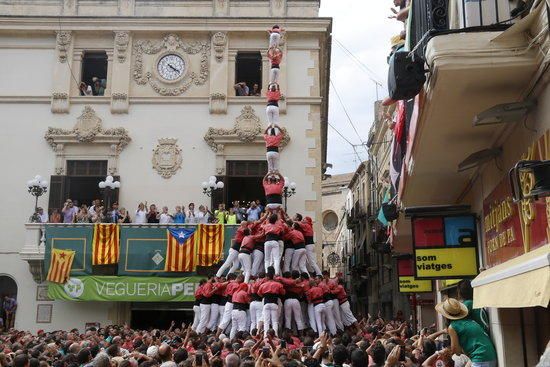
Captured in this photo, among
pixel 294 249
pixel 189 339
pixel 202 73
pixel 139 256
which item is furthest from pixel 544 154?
pixel 202 73

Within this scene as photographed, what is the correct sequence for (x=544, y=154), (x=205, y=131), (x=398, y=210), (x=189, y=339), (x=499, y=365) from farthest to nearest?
→ 1. (x=205, y=131)
2. (x=398, y=210)
3. (x=189, y=339)
4. (x=499, y=365)
5. (x=544, y=154)

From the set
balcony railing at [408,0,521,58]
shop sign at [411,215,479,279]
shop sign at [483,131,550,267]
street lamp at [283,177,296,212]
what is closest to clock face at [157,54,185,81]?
street lamp at [283,177,296,212]

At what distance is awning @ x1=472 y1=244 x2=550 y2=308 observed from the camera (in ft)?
14.9

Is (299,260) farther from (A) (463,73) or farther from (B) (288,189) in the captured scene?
(A) (463,73)

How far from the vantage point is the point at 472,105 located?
6.99m

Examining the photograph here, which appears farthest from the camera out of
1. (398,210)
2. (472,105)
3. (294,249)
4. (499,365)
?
(294,249)

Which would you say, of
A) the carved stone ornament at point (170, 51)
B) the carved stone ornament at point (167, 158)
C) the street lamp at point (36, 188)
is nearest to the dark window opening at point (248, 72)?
the carved stone ornament at point (170, 51)

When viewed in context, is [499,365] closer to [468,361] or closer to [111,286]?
[468,361]

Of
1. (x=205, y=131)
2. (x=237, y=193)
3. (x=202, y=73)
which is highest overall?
(x=202, y=73)

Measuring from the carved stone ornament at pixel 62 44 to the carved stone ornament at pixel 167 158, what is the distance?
16.9 feet

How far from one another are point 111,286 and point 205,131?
22.2 feet

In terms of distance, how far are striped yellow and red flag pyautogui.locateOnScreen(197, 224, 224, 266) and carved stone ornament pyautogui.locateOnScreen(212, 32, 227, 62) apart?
702 centimetres

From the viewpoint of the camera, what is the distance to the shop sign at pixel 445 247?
31.0ft

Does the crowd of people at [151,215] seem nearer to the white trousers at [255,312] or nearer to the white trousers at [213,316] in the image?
the white trousers at [213,316]
